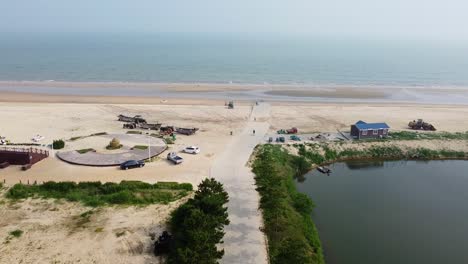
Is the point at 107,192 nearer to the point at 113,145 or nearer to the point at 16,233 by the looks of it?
the point at 16,233

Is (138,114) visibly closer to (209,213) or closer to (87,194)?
(87,194)

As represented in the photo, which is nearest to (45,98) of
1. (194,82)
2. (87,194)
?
(194,82)

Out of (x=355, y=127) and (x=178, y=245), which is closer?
(x=178, y=245)

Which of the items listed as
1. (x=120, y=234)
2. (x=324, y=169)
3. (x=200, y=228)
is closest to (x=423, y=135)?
(x=324, y=169)

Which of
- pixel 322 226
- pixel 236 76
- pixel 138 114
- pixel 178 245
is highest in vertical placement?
pixel 236 76

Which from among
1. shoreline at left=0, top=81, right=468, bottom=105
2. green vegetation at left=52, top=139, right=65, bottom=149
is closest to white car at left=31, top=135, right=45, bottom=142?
green vegetation at left=52, top=139, right=65, bottom=149

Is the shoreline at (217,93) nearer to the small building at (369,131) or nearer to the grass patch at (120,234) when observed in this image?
the small building at (369,131)

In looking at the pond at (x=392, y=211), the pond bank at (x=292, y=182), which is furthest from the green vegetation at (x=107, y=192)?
the pond at (x=392, y=211)
